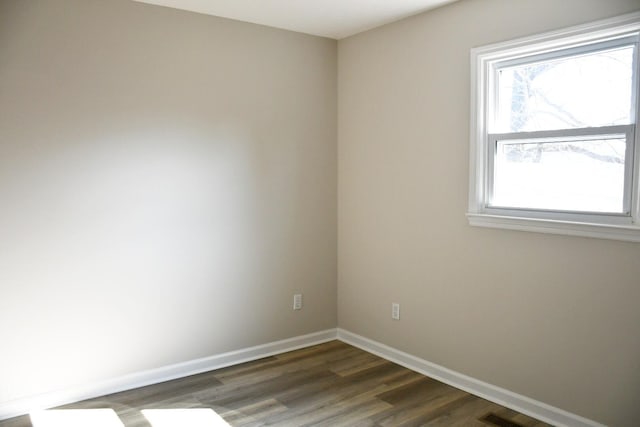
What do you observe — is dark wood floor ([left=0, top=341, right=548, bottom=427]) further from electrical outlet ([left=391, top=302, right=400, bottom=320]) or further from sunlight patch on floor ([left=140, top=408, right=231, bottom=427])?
electrical outlet ([left=391, top=302, right=400, bottom=320])

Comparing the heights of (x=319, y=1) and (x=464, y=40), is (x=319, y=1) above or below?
above

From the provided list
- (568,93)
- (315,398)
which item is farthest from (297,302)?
(568,93)

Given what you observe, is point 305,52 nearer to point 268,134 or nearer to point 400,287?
point 268,134

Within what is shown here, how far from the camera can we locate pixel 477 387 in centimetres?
332

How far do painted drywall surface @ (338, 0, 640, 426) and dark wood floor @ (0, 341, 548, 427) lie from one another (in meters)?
0.25

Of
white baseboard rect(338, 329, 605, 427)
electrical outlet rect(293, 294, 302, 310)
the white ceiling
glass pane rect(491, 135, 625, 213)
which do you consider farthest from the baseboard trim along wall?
the white ceiling

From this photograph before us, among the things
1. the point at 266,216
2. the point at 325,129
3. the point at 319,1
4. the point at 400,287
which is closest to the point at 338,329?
the point at 400,287

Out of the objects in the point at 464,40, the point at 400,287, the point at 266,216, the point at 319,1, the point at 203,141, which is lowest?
the point at 400,287

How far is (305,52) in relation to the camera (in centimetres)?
411

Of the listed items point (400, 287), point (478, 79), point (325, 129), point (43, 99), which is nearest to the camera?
point (43, 99)

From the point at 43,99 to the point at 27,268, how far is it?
3.25ft

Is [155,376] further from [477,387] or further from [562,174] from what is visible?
[562,174]

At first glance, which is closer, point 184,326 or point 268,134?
point 184,326

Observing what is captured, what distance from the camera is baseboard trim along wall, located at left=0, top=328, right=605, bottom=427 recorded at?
117 inches
